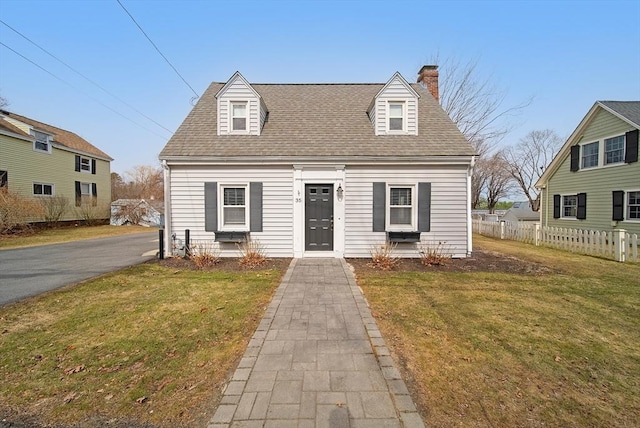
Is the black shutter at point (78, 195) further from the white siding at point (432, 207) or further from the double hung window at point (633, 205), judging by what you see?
the double hung window at point (633, 205)

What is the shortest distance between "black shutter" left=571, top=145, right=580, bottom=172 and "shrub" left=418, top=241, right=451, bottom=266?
13223mm

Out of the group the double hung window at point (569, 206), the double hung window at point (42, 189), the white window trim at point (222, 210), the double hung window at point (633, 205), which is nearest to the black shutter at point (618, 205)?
the double hung window at point (633, 205)

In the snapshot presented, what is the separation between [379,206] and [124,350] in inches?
295

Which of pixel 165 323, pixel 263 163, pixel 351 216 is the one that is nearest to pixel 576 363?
pixel 165 323

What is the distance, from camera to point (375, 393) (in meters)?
2.65

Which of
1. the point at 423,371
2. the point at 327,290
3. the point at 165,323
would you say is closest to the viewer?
the point at 423,371

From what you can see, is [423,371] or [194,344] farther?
[194,344]

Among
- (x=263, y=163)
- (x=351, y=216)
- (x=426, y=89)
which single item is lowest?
(x=351, y=216)

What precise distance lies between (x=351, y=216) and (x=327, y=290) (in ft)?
12.4

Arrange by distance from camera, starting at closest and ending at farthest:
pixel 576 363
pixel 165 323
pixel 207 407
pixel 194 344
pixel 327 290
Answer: pixel 207 407 < pixel 576 363 < pixel 194 344 < pixel 165 323 < pixel 327 290

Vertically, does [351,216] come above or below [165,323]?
above

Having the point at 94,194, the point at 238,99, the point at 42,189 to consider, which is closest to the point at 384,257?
the point at 238,99

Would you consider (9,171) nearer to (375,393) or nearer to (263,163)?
(263,163)

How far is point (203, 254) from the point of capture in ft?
28.2
